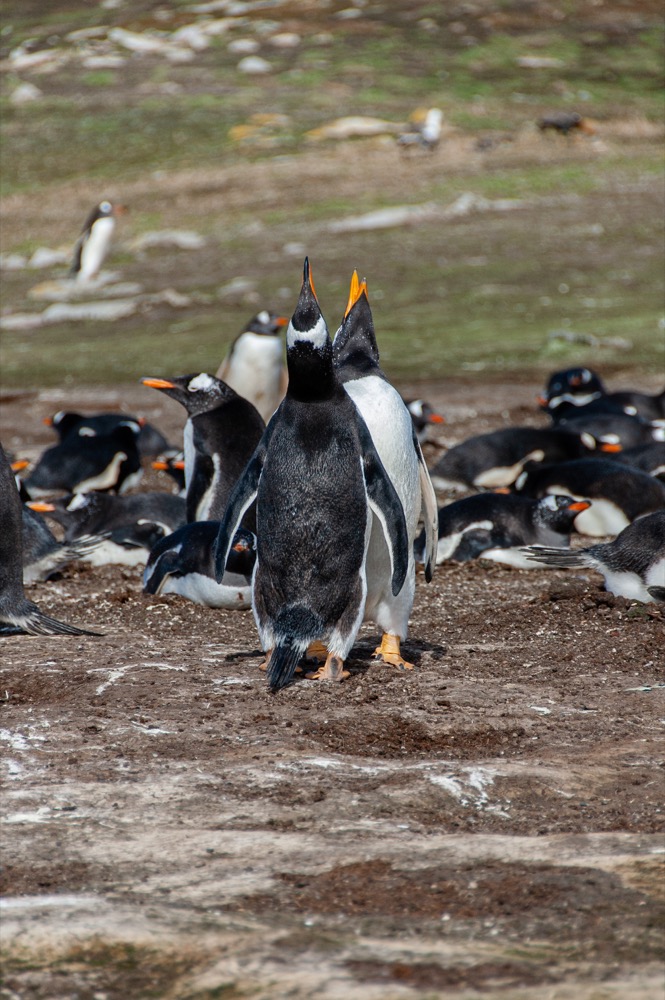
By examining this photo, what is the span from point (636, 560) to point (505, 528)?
1.95 meters

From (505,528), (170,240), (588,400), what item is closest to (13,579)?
(505,528)

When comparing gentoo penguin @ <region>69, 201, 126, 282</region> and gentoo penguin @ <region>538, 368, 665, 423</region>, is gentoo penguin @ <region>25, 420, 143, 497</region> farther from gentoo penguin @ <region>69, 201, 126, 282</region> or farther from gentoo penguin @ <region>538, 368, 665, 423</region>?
gentoo penguin @ <region>69, 201, 126, 282</region>

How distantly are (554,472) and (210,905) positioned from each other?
6.64m

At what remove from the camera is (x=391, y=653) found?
16.9 feet

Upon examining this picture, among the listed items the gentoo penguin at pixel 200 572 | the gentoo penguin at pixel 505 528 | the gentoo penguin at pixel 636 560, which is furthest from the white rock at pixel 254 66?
the gentoo penguin at pixel 636 560

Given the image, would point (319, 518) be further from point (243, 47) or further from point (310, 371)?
point (243, 47)

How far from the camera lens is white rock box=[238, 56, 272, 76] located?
123ft

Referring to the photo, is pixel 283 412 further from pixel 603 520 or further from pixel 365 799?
pixel 603 520

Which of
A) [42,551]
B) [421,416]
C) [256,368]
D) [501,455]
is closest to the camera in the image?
[42,551]

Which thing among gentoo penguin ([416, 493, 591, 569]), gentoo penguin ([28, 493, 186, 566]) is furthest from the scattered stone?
gentoo penguin ([416, 493, 591, 569])

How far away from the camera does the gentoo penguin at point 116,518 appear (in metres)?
8.38

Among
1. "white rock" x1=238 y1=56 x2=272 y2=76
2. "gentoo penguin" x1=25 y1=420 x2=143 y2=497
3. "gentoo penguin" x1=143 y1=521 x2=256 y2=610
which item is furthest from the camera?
"white rock" x1=238 y1=56 x2=272 y2=76

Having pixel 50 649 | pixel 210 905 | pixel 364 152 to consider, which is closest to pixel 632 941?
pixel 210 905

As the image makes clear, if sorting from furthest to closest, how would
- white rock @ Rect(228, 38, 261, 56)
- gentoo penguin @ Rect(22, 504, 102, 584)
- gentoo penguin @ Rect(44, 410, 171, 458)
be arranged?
1. white rock @ Rect(228, 38, 261, 56)
2. gentoo penguin @ Rect(44, 410, 171, 458)
3. gentoo penguin @ Rect(22, 504, 102, 584)
